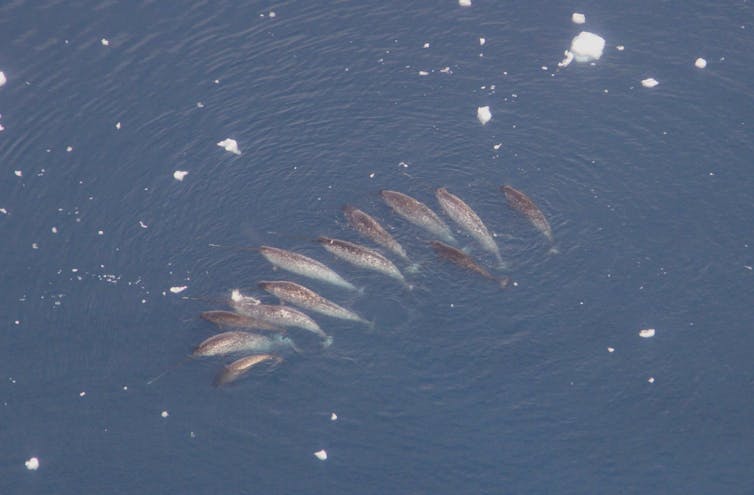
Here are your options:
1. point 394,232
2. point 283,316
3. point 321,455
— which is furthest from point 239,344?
point 394,232

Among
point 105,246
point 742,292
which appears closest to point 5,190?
point 105,246

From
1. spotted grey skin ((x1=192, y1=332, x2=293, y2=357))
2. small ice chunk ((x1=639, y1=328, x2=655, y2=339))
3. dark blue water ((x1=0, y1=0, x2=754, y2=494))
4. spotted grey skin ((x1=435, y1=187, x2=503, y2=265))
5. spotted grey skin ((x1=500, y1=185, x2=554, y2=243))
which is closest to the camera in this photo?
dark blue water ((x1=0, y1=0, x2=754, y2=494))

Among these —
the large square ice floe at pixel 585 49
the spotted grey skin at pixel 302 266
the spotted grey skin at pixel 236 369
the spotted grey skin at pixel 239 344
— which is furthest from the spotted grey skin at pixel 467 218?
the large square ice floe at pixel 585 49

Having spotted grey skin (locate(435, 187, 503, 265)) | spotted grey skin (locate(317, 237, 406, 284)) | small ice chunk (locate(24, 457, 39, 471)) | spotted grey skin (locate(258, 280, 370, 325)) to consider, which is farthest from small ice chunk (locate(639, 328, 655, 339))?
small ice chunk (locate(24, 457, 39, 471))

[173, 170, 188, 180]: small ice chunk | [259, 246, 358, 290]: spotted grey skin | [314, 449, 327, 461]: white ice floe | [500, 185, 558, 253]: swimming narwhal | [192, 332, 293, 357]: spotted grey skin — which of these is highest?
[173, 170, 188, 180]: small ice chunk

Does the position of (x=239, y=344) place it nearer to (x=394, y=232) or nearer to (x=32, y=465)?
(x=394, y=232)

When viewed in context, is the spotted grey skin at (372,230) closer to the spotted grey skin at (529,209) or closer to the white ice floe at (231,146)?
the spotted grey skin at (529,209)

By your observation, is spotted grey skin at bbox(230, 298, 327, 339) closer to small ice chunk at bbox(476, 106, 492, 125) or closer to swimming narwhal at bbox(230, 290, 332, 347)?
swimming narwhal at bbox(230, 290, 332, 347)
